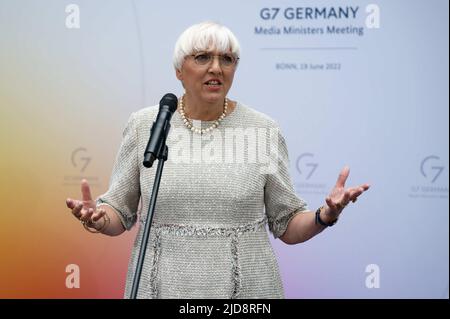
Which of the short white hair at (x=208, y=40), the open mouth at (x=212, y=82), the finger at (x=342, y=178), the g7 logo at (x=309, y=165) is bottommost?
the g7 logo at (x=309, y=165)

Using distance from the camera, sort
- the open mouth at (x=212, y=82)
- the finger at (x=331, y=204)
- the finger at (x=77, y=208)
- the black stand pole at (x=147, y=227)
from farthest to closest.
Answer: the open mouth at (x=212, y=82)
the finger at (x=331, y=204)
the finger at (x=77, y=208)
the black stand pole at (x=147, y=227)

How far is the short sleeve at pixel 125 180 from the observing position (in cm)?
246

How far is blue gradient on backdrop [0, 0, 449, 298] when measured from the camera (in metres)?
3.57

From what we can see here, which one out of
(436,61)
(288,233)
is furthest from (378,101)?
(288,233)

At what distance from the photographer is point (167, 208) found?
235cm

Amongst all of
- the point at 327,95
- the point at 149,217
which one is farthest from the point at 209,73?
the point at 327,95

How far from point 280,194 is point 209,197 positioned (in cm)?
25

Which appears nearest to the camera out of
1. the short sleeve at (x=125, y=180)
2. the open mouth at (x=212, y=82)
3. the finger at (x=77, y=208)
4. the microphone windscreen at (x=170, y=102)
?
the microphone windscreen at (x=170, y=102)

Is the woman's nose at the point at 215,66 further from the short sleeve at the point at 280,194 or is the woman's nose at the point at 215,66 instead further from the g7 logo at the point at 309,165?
the g7 logo at the point at 309,165

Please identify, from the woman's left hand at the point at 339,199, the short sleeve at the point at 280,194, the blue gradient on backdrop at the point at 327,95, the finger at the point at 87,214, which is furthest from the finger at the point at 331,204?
the blue gradient on backdrop at the point at 327,95

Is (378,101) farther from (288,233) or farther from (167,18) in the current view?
(288,233)
